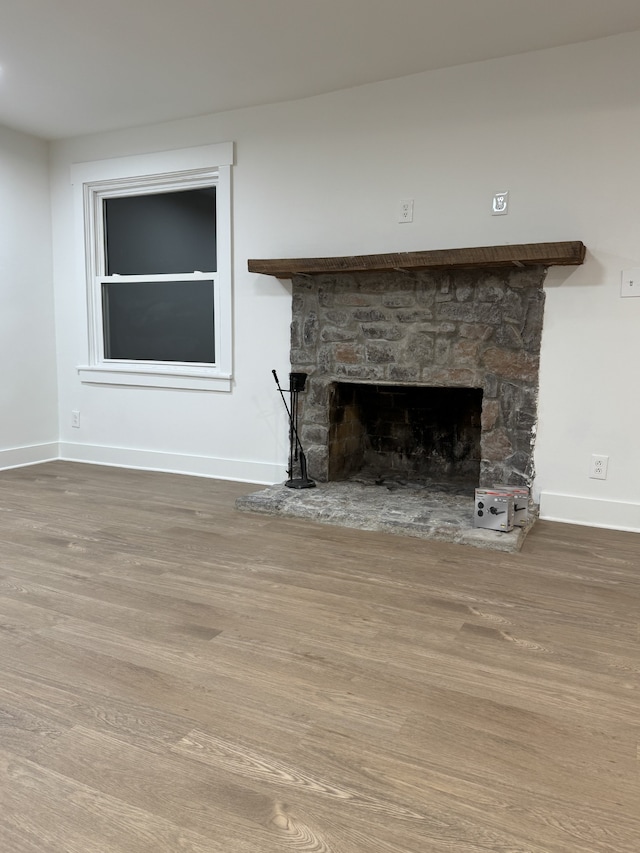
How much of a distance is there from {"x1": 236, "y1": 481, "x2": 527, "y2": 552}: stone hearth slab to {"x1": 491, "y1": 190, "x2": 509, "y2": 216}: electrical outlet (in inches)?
57.7

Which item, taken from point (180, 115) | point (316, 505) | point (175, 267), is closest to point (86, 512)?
point (316, 505)

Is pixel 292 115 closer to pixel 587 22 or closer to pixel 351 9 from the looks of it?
pixel 351 9

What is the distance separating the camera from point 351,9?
252 cm

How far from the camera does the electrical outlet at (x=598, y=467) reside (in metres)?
2.97

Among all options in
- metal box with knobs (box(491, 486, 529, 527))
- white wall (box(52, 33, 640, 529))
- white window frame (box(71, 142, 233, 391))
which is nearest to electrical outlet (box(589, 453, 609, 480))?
white wall (box(52, 33, 640, 529))

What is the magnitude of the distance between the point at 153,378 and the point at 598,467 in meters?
→ 2.81

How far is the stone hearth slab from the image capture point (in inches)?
108

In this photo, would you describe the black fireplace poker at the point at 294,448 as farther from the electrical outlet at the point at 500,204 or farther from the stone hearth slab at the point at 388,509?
the electrical outlet at the point at 500,204

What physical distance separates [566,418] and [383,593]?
1443 mm

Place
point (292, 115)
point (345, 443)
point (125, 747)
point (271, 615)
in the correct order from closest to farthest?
1. point (125, 747)
2. point (271, 615)
3. point (292, 115)
4. point (345, 443)

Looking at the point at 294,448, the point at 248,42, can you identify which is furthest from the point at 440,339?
the point at 248,42

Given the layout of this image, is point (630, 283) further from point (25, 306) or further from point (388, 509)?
point (25, 306)

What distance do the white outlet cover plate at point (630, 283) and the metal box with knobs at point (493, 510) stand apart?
109 cm

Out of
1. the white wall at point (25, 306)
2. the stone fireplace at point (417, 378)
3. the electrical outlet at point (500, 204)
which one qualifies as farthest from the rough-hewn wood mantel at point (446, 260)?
the white wall at point (25, 306)
